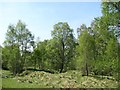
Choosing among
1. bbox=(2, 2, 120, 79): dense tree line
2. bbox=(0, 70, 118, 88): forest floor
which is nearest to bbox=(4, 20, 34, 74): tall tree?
bbox=(2, 2, 120, 79): dense tree line

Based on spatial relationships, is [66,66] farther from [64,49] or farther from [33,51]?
[33,51]

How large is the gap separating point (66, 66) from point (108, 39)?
46.8 metres

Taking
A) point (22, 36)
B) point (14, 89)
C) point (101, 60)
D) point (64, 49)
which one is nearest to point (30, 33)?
point (22, 36)


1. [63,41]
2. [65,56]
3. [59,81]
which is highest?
[63,41]

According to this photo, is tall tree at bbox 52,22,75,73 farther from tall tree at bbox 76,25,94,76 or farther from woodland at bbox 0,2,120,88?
tall tree at bbox 76,25,94,76

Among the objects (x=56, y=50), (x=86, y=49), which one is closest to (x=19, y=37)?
(x=56, y=50)

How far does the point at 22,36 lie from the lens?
56.0 m

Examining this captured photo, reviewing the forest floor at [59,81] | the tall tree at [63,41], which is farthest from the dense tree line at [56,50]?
the forest floor at [59,81]

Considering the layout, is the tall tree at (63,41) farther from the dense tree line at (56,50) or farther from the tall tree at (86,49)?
the tall tree at (86,49)

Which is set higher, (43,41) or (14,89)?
(43,41)

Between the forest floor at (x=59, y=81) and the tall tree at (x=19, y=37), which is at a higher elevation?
the tall tree at (x=19, y=37)

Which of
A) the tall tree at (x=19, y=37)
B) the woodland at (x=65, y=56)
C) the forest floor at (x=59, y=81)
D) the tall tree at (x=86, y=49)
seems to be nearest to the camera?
the woodland at (x=65, y=56)

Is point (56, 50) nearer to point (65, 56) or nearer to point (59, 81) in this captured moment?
point (65, 56)

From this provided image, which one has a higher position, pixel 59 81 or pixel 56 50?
pixel 56 50
